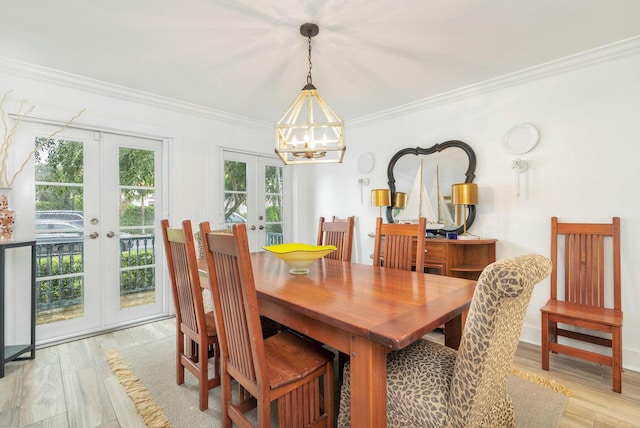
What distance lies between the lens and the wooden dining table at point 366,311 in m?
1.09

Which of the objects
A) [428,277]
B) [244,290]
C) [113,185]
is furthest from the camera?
[113,185]

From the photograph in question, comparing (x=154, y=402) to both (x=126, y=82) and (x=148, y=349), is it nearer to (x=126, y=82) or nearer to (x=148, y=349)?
(x=148, y=349)

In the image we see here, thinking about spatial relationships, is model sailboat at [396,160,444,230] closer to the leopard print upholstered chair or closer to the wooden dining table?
the wooden dining table

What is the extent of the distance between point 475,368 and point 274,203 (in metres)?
3.71

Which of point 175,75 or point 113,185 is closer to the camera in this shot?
point 175,75

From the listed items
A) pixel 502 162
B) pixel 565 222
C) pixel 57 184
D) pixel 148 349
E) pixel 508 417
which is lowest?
pixel 148 349

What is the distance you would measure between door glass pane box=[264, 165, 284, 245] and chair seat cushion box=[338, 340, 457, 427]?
3162 millimetres

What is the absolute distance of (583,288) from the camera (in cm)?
232

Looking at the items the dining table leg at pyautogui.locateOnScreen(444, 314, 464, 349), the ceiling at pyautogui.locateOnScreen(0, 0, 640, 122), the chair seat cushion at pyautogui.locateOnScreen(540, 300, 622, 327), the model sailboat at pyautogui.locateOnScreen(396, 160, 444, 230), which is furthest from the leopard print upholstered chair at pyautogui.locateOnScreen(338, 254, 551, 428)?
the model sailboat at pyautogui.locateOnScreen(396, 160, 444, 230)

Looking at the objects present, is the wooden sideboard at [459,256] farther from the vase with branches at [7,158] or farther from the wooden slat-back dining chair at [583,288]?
A: the vase with branches at [7,158]

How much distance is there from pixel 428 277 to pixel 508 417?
74cm

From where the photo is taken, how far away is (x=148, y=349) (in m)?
2.57

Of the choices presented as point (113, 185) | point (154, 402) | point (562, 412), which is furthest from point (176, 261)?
point (562, 412)

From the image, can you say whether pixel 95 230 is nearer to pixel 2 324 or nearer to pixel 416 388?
pixel 2 324
